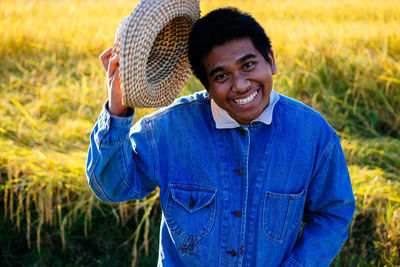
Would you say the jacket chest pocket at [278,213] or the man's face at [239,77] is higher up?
the man's face at [239,77]

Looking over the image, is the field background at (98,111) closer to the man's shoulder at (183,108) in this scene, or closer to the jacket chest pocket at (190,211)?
the man's shoulder at (183,108)

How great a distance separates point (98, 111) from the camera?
3998 millimetres

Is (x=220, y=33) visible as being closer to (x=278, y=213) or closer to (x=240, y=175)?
(x=240, y=175)

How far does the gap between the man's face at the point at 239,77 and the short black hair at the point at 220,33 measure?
0.02 metres

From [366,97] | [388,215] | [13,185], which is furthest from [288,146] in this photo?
[366,97]

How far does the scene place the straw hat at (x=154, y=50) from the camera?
1438 mm

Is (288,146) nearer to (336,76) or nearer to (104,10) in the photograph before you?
(336,76)

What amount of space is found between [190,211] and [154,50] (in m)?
0.59

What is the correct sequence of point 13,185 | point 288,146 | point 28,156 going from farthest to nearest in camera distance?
point 28,156
point 13,185
point 288,146

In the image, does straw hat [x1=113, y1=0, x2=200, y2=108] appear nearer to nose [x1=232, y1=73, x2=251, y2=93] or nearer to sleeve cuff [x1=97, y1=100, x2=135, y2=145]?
sleeve cuff [x1=97, y1=100, x2=135, y2=145]

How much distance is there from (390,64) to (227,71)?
3082mm

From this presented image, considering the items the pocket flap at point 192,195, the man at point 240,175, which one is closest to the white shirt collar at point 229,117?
the man at point 240,175

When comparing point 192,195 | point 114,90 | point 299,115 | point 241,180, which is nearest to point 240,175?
point 241,180

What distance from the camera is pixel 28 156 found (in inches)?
131
